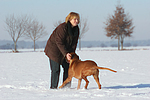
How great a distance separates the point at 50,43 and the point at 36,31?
121 feet

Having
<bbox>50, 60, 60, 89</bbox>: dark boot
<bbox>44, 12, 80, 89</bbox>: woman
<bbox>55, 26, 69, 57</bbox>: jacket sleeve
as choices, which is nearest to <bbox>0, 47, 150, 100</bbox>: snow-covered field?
<bbox>50, 60, 60, 89</bbox>: dark boot

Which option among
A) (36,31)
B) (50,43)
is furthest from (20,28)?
(50,43)

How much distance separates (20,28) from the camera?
36688 millimetres

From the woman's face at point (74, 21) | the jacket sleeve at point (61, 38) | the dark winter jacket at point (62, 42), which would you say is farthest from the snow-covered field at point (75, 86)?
the woman's face at point (74, 21)

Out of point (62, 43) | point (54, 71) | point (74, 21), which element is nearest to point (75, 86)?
point (54, 71)

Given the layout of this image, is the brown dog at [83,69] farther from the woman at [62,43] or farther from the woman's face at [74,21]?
the woman's face at [74,21]

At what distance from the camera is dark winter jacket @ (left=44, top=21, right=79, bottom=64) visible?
4.63 metres

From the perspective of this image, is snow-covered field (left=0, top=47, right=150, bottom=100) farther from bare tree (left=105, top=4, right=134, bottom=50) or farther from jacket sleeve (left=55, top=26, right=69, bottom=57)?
bare tree (left=105, top=4, right=134, bottom=50)

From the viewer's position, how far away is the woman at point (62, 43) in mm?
4586

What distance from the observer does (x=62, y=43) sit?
465 cm

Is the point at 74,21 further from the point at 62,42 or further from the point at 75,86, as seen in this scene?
the point at 75,86

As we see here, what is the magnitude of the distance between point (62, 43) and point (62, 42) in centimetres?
2

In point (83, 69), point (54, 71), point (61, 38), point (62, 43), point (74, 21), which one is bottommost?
point (54, 71)

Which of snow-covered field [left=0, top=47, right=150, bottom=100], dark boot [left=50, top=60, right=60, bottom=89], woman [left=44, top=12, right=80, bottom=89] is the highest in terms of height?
woman [left=44, top=12, right=80, bottom=89]
